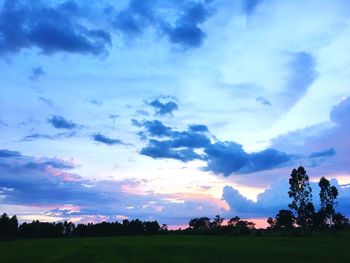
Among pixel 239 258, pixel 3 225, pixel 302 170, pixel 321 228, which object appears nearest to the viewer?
pixel 239 258

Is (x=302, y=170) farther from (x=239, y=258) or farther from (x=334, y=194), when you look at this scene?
(x=239, y=258)

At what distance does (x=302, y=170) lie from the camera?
154 meters

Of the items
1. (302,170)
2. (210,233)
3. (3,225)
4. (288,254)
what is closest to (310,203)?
(302,170)

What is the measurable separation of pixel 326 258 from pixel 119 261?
28.3 meters

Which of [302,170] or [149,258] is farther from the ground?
[302,170]

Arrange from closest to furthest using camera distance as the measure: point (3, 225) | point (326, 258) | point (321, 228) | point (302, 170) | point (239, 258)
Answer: point (326, 258), point (239, 258), point (302, 170), point (321, 228), point (3, 225)

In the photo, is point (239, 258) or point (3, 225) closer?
point (239, 258)

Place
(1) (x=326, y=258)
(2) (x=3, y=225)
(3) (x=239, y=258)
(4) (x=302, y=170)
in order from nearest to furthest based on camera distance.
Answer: (1) (x=326, y=258) < (3) (x=239, y=258) < (4) (x=302, y=170) < (2) (x=3, y=225)

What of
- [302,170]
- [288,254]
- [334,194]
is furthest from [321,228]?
[288,254]

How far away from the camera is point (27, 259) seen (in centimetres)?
6475

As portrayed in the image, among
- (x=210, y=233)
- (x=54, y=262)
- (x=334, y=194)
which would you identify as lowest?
(x=54, y=262)

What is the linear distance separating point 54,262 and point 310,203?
116 m

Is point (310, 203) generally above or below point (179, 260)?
above

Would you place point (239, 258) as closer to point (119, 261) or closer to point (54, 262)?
point (119, 261)
